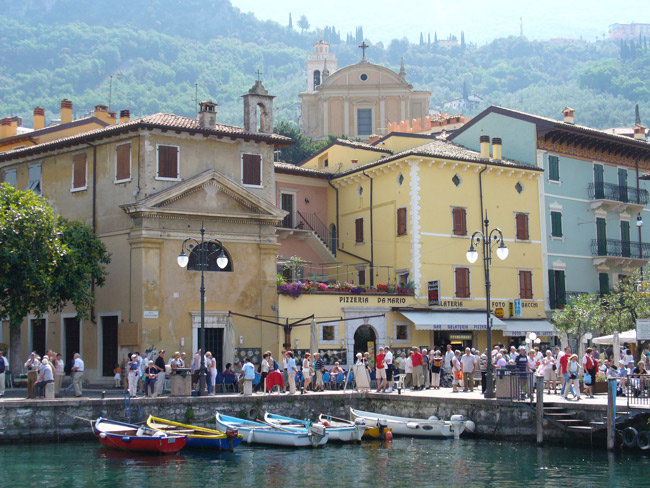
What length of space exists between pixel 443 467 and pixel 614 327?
20385 mm

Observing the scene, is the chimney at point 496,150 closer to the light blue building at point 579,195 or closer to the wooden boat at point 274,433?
the light blue building at point 579,195

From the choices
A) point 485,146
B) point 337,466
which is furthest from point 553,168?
point 337,466

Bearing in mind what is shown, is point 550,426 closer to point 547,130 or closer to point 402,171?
point 402,171

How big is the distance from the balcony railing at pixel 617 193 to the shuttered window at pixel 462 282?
35.5 feet

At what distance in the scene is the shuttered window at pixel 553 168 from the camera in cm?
5125

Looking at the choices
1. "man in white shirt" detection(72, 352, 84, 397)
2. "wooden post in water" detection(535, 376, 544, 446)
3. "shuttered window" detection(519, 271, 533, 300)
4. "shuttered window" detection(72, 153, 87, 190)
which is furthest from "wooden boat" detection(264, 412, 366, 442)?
"shuttered window" detection(519, 271, 533, 300)

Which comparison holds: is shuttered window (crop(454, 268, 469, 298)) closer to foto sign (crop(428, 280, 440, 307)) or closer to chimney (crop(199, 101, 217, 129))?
foto sign (crop(428, 280, 440, 307))

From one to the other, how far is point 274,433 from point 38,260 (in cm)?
1177

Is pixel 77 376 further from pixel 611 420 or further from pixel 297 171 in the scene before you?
pixel 297 171

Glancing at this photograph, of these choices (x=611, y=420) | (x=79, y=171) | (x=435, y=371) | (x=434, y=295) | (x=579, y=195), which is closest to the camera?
(x=611, y=420)

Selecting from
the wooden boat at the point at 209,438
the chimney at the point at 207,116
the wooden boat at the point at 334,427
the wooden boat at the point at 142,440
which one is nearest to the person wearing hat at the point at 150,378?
the wooden boat at the point at 209,438

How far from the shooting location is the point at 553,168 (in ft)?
169

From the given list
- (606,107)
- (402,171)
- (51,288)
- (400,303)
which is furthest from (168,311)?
(606,107)

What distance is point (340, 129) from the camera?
92.5 m
